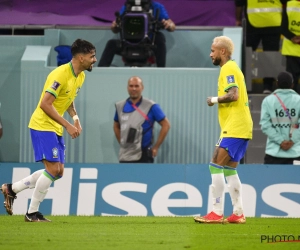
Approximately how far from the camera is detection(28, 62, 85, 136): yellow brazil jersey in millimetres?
9172

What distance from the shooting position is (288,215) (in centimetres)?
1137

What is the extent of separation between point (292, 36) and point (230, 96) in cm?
445

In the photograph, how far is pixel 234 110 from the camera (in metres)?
9.25

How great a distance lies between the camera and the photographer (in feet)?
0.36

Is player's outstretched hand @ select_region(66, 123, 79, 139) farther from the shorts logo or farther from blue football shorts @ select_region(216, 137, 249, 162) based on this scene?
blue football shorts @ select_region(216, 137, 249, 162)

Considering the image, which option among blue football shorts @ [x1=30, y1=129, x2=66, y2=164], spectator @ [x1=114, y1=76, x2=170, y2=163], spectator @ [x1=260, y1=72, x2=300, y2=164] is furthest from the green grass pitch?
spectator @ [x1=114, y1=76, x2=170, y2=163]

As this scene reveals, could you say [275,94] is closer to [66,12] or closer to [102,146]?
[102,146]

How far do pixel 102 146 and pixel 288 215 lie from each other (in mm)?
3473

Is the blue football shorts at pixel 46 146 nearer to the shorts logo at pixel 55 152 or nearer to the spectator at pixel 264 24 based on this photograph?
the shorts logo at pixel 55 152

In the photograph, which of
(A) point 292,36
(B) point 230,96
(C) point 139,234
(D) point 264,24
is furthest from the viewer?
(D) point 264,24

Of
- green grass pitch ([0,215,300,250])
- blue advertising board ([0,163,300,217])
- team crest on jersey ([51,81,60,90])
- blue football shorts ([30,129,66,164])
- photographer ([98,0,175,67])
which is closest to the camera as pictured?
green grass pitch ([0,215,300,250])

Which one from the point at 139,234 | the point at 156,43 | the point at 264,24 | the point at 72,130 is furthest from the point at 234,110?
the point at 264,24

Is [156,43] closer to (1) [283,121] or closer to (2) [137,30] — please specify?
(2) [137,30]

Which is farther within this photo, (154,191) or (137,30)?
(137,30)
